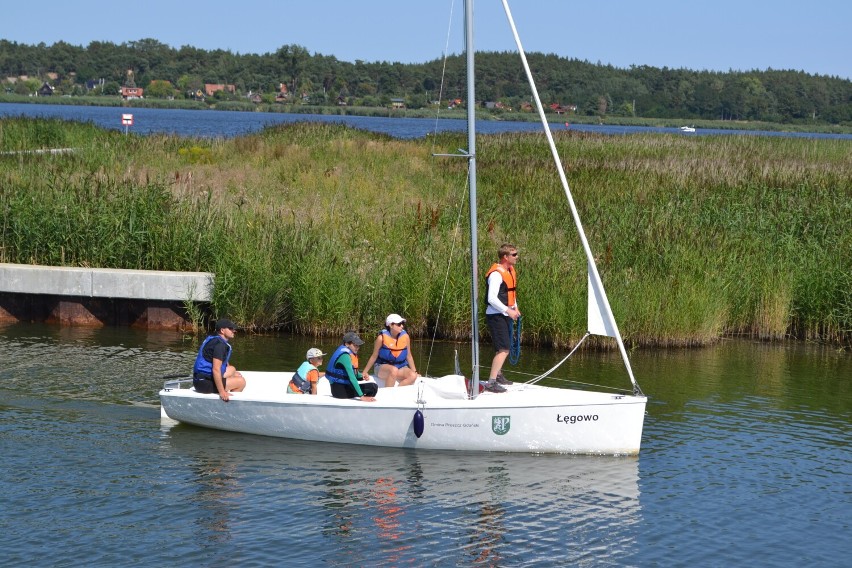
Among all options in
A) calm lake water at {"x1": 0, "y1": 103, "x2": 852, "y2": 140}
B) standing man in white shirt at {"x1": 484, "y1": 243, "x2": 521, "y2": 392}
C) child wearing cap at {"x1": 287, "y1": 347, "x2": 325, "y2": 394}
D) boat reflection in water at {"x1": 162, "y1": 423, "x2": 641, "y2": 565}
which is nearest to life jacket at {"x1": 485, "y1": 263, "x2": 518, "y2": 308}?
standing man in white shirt at {"x1": 484, "y1": 243, "x2": 521, "y2": 392}

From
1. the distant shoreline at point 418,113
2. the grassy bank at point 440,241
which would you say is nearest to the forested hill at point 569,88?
the distant shoreline at point 418,113

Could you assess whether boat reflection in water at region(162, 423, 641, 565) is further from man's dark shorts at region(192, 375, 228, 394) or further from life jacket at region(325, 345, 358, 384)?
life jacket at region(325, 345, 358, 384)

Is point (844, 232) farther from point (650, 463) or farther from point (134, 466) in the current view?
point (134, 466)

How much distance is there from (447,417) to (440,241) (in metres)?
8.83

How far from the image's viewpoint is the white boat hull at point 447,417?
13.8m

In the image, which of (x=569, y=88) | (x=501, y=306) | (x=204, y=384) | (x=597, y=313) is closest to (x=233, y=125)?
(x=204, y=384)

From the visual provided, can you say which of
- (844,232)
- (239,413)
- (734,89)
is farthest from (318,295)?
(734,89)

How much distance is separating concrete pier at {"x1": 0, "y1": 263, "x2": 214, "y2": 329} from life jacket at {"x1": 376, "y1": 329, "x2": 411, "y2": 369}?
658 centimetres

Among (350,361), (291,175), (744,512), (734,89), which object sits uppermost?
(734,89)

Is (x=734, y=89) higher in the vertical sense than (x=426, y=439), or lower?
higher

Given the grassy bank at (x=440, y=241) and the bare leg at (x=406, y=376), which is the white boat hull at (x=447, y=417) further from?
the grassy bank at (x=440, y=241)

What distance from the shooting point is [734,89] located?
165 m

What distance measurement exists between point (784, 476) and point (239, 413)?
6.67m

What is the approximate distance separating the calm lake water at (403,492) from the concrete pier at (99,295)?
11.5 ft
